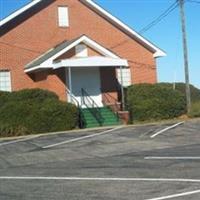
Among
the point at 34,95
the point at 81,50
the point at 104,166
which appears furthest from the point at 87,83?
the point at 104,166

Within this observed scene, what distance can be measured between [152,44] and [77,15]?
16.2 feet

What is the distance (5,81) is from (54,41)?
3.75 meters

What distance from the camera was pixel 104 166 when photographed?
14578 millimetres

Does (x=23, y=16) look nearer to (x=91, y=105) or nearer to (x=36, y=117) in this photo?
(x=91, y=105)

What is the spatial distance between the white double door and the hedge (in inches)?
160

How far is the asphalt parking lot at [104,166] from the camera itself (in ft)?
35.1

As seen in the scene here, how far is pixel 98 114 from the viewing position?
31047 mm

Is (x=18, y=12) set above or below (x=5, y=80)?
above

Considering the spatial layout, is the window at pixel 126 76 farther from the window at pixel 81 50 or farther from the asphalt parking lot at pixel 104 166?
the asphalt parking lot at pixel 104 166

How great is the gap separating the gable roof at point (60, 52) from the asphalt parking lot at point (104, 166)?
23.2 feet

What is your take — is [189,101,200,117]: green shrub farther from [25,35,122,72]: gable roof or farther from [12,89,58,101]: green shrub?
[12,89,58,101]: green shrub

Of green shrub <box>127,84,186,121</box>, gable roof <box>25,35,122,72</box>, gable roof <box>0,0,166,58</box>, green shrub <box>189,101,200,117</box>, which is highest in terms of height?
gable roof <box>0,0,166,58</box>

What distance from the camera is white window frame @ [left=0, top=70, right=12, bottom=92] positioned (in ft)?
108

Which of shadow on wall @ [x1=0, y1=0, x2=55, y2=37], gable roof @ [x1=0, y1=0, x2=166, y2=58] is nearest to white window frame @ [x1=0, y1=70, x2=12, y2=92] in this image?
shadow on wall @ [x1=0, y1=0, x2=55, y2=37]
